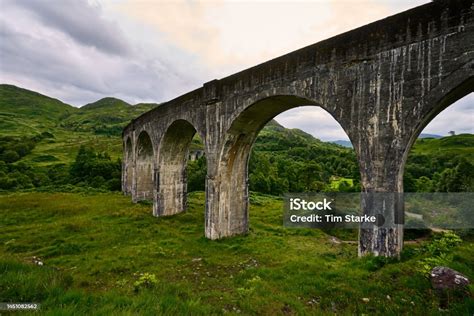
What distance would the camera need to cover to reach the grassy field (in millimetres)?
4574

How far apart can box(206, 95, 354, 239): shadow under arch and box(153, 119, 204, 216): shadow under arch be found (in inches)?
215

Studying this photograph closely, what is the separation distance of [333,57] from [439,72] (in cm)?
282

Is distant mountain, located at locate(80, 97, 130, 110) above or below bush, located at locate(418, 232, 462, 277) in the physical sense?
above

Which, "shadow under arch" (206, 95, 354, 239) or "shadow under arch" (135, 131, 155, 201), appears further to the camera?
"shadow under arch" (135, 131, 155, 201)

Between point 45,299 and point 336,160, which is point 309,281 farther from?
point 336,160

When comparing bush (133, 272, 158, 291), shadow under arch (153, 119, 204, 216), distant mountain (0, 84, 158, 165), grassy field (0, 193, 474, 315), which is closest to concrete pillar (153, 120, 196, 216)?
shadow under arch (153, 119, 204, 216)

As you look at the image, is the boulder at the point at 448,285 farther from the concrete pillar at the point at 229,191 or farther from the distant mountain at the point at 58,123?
the distant mountain at the point at 58,123

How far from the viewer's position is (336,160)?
56656 millimetres

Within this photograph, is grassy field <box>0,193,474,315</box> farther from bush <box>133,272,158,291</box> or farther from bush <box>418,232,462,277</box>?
bush <box>418,232,462,277</box>

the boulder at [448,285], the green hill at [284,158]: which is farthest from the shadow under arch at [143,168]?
the boulder at [448,285]

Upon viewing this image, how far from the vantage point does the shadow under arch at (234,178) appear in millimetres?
11367
